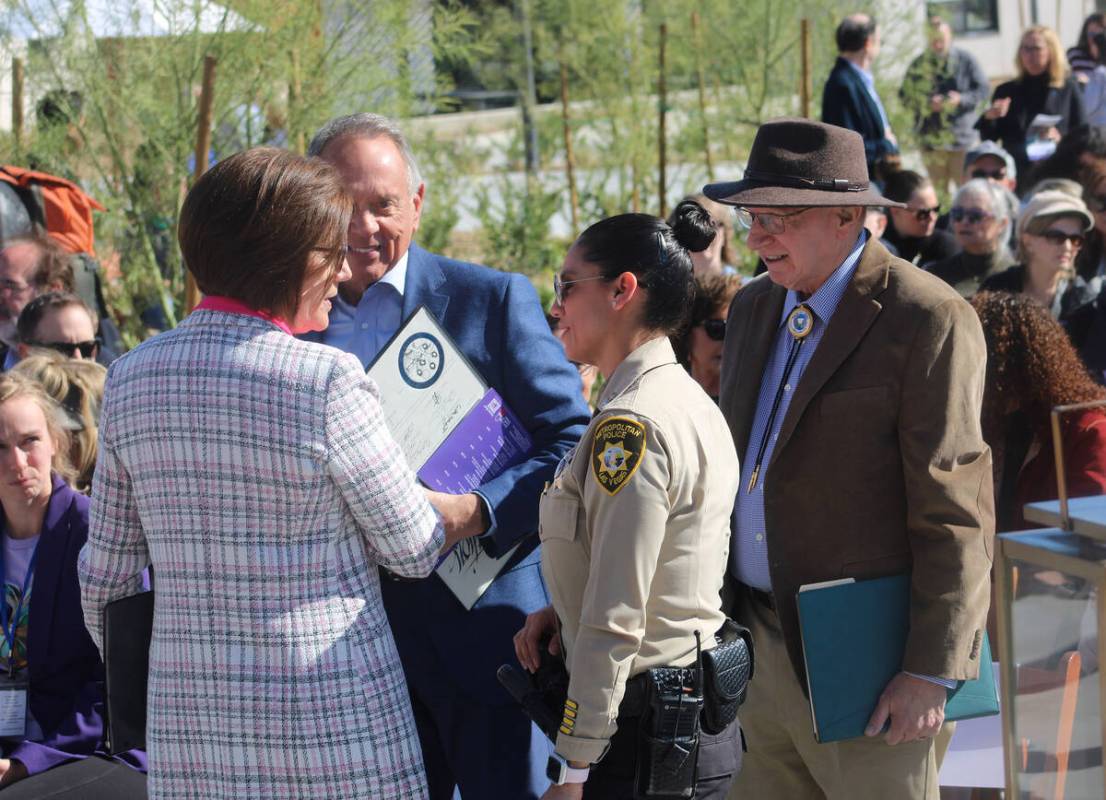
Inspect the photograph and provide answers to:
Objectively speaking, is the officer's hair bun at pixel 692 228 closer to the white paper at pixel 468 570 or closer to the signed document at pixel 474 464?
the signed document at pixel 474 464

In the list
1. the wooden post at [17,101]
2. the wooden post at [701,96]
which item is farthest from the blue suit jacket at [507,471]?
the wooden post at [701,96]

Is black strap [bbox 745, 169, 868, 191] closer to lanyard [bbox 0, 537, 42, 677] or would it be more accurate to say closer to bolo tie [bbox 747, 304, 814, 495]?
bolo tie [bbox 747, 304, 814, 495]

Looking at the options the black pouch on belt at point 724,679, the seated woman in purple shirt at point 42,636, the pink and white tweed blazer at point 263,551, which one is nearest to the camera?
the pink and white tweed blazer at point 263,551

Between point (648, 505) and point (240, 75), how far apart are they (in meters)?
4.75

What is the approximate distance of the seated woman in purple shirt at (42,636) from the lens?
3217 millimetres

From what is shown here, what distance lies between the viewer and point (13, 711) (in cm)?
326

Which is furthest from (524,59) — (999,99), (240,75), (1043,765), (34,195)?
(1043,765)

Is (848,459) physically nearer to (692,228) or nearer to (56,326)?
(692,228)

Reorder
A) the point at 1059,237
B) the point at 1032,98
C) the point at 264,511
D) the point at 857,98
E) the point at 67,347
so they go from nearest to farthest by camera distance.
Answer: the point at 264,511 → the point at 67,347 → the point at 1059,237 → the point at 857,98 → the point at 1032,98

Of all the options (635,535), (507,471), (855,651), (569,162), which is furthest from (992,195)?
(635,535)

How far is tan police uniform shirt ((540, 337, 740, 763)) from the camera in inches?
83.5

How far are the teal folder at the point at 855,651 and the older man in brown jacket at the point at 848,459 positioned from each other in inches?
1.8

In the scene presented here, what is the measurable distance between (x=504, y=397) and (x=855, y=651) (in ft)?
2.73

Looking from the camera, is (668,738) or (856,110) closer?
(668,738)
